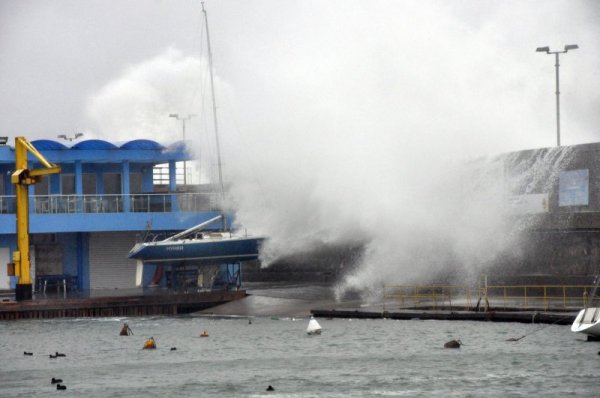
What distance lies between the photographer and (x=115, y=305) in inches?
2346

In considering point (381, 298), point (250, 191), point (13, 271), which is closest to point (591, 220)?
point (381, 298)

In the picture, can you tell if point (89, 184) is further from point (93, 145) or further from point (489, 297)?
point (489, 297)

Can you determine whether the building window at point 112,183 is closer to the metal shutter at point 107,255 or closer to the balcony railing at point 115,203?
the metal shutter at point 107,255

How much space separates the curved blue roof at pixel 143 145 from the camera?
220 feet

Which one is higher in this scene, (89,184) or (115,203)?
(89,184)

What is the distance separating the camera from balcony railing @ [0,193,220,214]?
65.9m

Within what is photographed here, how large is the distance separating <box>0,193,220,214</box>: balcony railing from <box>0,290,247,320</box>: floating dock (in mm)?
7041

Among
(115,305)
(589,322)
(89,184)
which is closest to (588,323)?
(589,322)

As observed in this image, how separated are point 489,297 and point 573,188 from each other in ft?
21.2

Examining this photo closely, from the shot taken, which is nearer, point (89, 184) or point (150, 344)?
point (150, 344)

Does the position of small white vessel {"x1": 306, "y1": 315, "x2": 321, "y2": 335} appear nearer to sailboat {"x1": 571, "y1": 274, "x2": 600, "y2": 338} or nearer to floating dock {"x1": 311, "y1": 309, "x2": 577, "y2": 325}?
floating dock {"x1": 311, "y1": 309, "x2": 577, "y2": 325}

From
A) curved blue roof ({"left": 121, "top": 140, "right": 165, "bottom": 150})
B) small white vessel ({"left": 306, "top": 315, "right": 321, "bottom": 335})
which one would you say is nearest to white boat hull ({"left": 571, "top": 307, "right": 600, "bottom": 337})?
small white vessel ({"left": 306, "top": 315, "right": 321, "bottom": 335})

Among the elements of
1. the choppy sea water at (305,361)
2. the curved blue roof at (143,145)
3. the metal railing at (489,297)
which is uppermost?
the curved blue roof at (143,145)

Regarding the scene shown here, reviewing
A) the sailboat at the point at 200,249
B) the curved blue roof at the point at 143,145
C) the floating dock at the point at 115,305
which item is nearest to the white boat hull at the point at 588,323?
the floating dock at the point at 115,305
